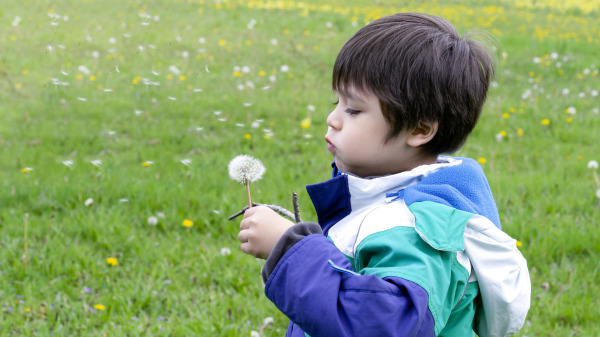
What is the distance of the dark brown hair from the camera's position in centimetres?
156

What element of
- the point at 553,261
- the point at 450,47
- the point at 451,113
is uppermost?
the point at 450,47

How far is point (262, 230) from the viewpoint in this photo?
4.92 feet

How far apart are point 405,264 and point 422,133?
41 centimetres

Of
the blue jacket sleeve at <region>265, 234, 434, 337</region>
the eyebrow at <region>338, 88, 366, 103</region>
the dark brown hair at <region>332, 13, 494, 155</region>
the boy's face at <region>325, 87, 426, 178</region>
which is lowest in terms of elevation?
the blue jacket sleeve at <region>265, 234, 434, 337</region>

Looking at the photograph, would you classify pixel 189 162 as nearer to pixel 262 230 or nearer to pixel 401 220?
pixel 262 230

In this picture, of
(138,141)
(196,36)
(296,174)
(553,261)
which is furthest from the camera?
(196,36)

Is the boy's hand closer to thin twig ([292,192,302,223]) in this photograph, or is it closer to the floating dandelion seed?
thin twig ([292,192,302,223])

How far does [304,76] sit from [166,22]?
293 centimetres

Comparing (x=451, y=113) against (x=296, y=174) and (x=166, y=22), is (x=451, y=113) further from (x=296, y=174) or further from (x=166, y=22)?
(x=166, y=22)

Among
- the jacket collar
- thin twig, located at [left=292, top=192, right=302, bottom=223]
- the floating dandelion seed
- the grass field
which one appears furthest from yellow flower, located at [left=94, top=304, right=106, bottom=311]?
thin twig, located at [left=292, top=192, right=302, bottom=223]

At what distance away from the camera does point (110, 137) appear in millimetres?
5004

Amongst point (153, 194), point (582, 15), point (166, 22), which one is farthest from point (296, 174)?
point (582, 15)

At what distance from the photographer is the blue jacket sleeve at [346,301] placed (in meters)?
1.29

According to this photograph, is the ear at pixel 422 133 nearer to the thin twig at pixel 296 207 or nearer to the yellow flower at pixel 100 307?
the thin twig at pixel 296 207
